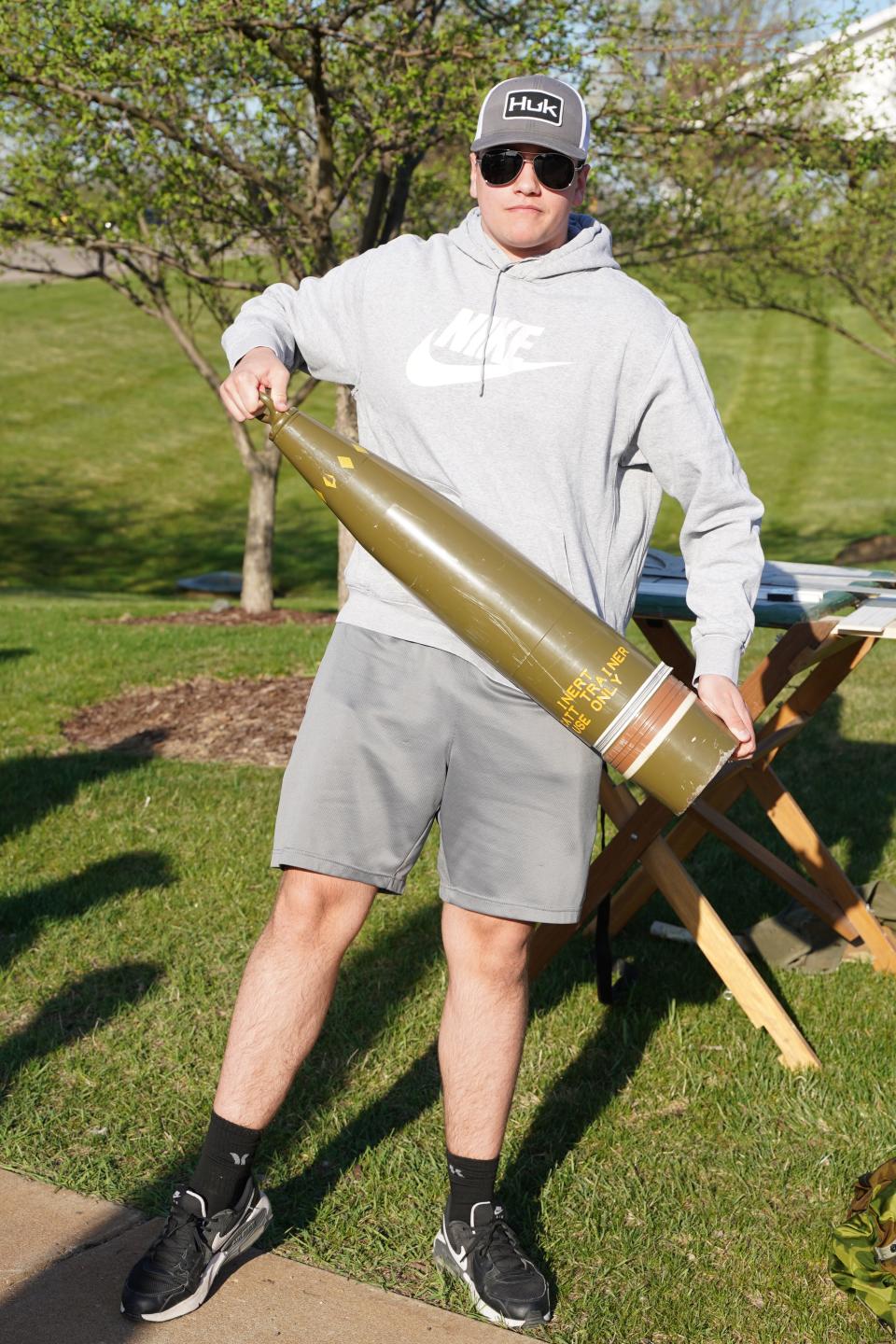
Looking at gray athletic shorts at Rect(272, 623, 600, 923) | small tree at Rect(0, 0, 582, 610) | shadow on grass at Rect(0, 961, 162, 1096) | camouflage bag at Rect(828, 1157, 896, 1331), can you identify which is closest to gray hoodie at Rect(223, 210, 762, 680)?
gray athletic shorts at Rect(272, 623, 600, 923)

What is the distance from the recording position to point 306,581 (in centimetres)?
2041

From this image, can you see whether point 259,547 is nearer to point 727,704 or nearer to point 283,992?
point 283,992

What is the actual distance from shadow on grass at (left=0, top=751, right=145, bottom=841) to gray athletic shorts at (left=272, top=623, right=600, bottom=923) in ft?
11.1

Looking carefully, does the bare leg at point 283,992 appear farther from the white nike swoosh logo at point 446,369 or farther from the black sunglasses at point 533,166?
the black sunglasses at point 533,166

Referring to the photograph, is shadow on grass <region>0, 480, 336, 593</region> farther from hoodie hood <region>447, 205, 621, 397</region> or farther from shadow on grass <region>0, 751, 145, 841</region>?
hoodie hood <region>447, 205, 621, 397</region>

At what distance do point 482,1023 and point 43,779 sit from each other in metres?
4.20

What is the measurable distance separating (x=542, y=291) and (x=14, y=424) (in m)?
31.1

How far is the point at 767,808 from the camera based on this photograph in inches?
193

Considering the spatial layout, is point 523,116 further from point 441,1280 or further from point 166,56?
point 166,56

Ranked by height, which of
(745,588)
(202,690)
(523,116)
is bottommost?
(202,690)

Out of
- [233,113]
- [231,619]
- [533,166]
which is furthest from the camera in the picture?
[231,619]

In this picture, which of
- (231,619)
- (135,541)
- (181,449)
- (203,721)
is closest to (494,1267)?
(203,721)

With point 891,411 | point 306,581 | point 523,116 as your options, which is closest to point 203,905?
point 523,116

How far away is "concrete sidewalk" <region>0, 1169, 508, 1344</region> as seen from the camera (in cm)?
283
